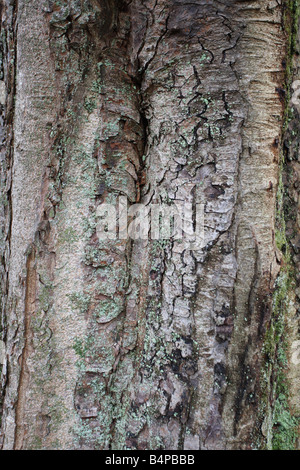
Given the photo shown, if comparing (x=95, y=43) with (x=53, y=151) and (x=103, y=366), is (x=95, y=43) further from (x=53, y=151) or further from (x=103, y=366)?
(x=103, y=366)

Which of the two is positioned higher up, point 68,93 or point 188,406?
point 68,93

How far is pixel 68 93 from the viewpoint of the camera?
A: 1.13m

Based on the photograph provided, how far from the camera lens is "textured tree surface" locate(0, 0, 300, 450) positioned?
3.44 feet

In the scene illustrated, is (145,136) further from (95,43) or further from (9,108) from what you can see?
(9,108)

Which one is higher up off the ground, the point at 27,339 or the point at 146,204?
the point at 146,204

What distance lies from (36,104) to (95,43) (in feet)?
0.95

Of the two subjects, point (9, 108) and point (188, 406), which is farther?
point (9, 108)

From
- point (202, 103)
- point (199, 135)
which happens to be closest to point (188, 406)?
point (199, 135)

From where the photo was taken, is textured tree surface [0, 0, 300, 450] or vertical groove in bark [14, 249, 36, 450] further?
vertical groove in bark [14, 249, 36, 450]

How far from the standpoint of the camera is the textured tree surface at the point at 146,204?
105 cm

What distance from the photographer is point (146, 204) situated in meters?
1.19

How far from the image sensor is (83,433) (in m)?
1.15

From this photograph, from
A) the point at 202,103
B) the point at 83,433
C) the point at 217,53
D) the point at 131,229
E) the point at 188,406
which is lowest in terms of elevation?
the point at 83,433

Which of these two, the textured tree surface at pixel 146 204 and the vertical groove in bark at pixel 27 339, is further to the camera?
the vertical groove in bark at pixel 27 339
